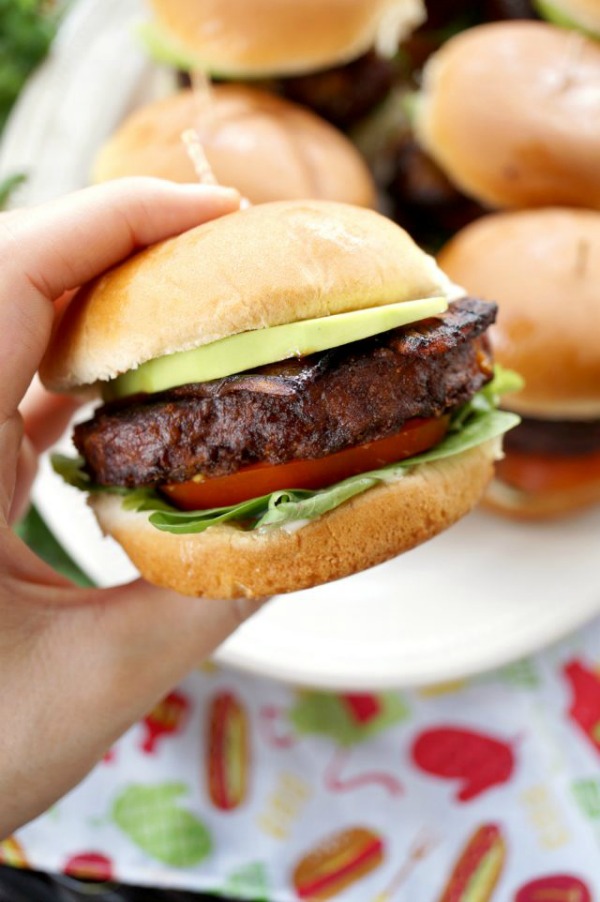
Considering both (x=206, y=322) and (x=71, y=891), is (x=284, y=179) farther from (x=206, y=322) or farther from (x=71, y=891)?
(x=71, y=891)

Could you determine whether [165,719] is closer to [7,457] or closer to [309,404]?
[7,457]

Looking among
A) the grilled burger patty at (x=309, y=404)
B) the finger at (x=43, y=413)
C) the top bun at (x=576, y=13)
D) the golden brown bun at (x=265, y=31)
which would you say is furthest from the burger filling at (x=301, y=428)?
the top bun at (x=576, y=13)

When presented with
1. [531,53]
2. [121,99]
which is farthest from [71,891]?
[531,53]

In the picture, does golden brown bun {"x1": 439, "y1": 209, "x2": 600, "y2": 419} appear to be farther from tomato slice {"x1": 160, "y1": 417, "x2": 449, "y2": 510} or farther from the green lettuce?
tomato slice {"x1": 160, "y1": 417, "x2": 449, "y2": 510}

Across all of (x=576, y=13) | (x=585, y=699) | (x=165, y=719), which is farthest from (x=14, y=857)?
(x=576, y=13)

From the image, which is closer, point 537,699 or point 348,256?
point 348,256

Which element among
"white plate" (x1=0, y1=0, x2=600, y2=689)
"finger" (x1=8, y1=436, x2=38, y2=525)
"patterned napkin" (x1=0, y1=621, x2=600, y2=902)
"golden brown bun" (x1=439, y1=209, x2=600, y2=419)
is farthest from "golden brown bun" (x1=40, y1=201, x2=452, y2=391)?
"patterned napkin" (x1=0, y1=621, x2=600, y2=902)
